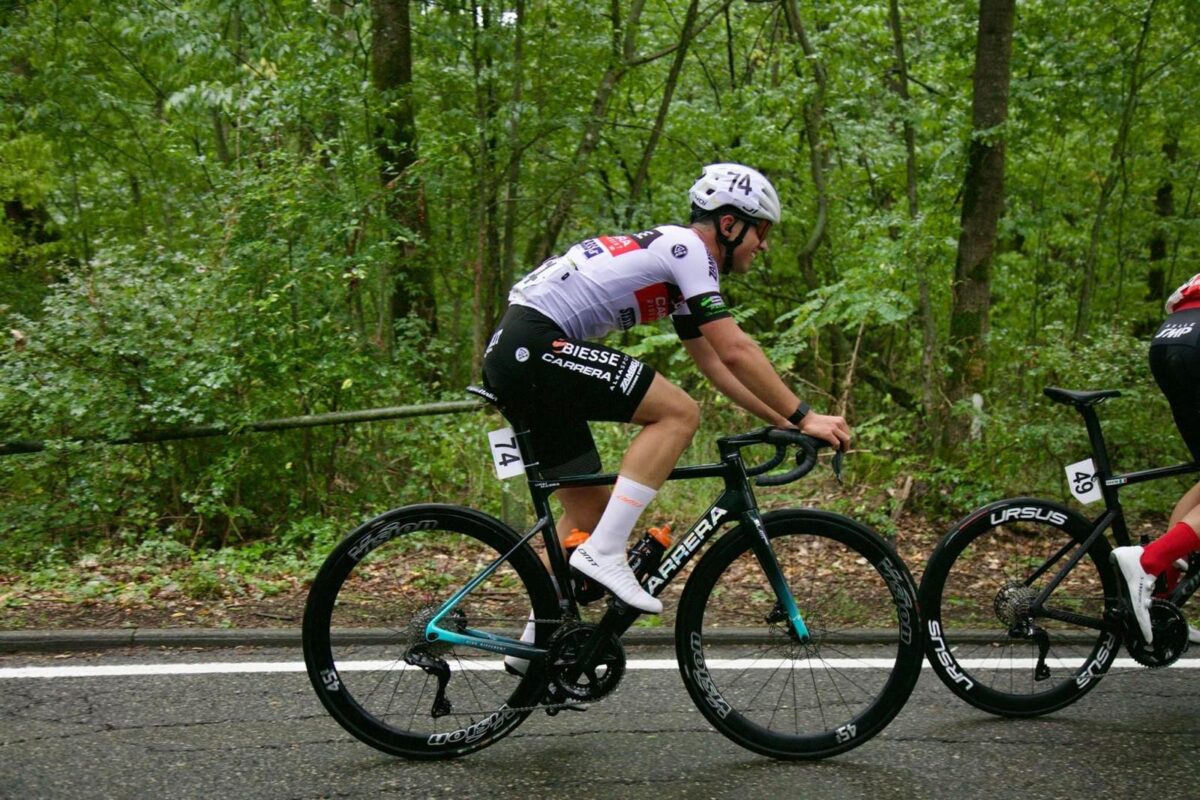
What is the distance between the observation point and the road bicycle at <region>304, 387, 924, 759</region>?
12.3ft

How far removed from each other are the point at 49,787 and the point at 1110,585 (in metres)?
3.91

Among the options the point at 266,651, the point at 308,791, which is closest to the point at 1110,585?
the point at 308,791

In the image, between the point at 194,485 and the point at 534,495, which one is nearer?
the point at 534,495

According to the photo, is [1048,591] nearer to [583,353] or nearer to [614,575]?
[614,575]

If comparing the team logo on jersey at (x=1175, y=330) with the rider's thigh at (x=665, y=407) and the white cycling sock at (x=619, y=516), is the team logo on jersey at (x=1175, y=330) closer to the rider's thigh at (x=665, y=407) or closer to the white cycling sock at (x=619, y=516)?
the rider's thigh at (x=665, y=407)

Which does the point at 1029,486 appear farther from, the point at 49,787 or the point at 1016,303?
the point at 1016,303

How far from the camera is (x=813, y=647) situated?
12.7 feet

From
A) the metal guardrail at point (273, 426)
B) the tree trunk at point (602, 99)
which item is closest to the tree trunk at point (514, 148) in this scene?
the tree trunk at point (602, 99)

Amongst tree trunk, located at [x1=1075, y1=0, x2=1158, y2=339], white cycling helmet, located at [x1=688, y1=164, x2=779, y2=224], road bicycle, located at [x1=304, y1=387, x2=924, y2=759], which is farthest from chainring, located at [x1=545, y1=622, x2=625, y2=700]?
tree trunk, located at [x1=1075, y1=0, x2=1158, y2=339]

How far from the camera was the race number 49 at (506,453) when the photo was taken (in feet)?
12.2

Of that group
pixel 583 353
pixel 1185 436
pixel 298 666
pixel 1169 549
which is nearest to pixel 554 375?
pixel 583 353

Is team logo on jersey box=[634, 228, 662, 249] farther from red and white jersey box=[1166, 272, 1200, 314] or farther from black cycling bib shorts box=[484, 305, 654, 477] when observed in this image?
red and white jersey box=[1166, 272, 1200, 314]

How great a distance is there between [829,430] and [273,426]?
458cm

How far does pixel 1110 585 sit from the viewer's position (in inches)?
166
